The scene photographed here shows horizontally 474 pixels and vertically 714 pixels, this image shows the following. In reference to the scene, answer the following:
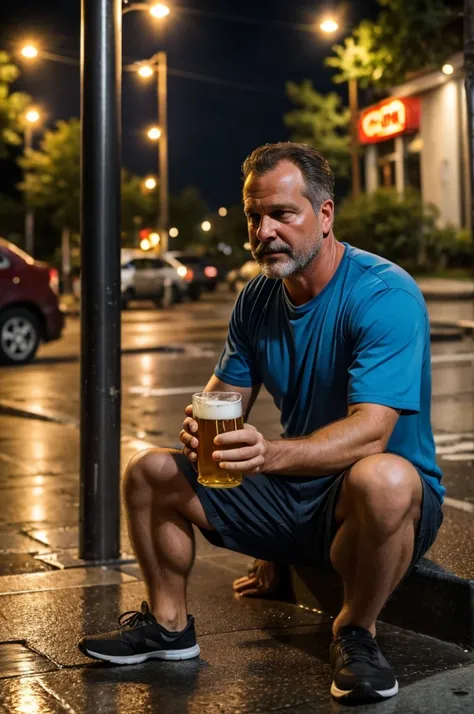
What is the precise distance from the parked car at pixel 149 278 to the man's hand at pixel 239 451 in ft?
103

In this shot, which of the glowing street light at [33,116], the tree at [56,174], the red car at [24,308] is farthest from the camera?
the tree at [56,174]

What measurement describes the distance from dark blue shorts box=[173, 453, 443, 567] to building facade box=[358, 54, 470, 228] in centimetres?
4050

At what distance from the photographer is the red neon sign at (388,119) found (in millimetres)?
49594

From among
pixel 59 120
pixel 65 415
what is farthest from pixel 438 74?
pixel 65 415

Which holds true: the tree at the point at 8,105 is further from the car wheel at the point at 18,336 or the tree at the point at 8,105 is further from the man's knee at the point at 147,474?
the man's knee at the point at 147,474

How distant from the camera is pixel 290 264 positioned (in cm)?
419

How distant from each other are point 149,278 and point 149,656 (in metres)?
32.3

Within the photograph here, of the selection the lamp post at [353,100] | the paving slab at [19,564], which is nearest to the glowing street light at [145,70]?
the lamp post at [353,100]

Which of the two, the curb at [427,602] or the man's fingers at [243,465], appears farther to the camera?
the curb at [427,602]

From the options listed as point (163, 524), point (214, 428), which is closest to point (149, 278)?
point (163, 524)

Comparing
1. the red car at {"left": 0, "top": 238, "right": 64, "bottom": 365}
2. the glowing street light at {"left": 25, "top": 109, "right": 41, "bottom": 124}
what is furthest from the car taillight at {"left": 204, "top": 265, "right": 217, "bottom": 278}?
the red car at {"left": 0, "top": 238, "right": 64, "bottom": 365}

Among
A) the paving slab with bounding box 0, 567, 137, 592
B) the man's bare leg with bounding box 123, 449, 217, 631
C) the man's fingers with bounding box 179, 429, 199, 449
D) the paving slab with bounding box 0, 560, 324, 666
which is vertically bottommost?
the paving slab with bounding box 0, 560, 324, 666

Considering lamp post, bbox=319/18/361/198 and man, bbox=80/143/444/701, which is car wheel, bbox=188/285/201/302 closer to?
lamp post, bbox=319/18/361/198

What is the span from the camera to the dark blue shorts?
4.13 m
